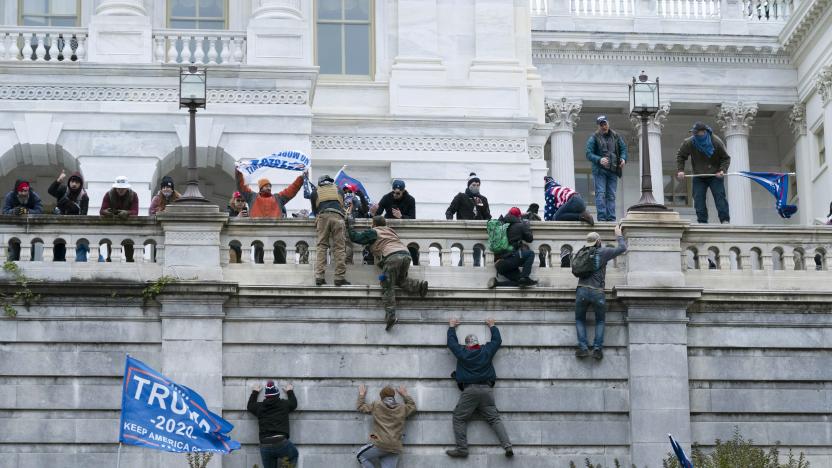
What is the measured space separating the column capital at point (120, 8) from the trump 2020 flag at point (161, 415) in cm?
1570

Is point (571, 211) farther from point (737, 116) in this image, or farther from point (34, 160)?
point (737, 116)

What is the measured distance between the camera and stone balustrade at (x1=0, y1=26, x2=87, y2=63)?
47.5 metres

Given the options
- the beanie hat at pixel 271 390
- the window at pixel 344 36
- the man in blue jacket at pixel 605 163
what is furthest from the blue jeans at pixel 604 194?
the window at pixel 344 36

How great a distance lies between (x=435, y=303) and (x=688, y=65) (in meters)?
32.8

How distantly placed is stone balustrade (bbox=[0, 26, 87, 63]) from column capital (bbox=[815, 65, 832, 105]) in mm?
26147

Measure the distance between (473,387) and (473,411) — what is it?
405 mm

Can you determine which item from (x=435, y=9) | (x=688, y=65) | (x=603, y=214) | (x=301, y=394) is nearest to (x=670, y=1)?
(x=688, y=65)

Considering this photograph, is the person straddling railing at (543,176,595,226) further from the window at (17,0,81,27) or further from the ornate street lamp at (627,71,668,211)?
the window at (17,0,81,27)

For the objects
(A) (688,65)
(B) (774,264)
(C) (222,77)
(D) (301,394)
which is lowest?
(D) (301,394)

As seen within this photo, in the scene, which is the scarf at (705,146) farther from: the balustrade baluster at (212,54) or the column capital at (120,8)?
the column capital at (120,8)

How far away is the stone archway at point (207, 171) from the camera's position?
4706cm

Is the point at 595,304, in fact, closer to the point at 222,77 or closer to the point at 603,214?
the point at 603,214

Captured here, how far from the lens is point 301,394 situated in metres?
36.7

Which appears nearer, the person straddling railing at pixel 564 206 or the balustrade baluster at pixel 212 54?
the person straddling railing at pixel 564 206
